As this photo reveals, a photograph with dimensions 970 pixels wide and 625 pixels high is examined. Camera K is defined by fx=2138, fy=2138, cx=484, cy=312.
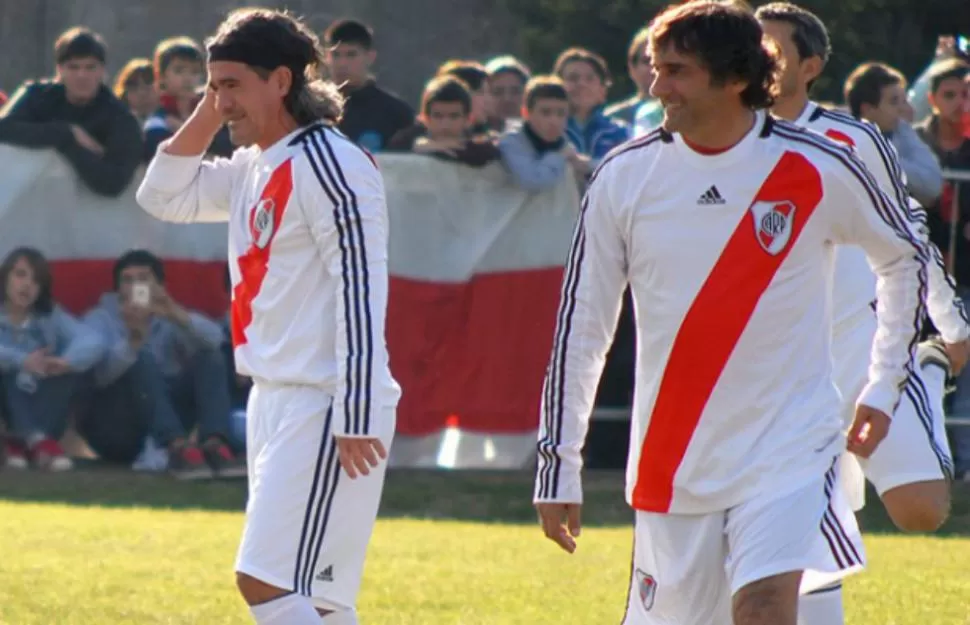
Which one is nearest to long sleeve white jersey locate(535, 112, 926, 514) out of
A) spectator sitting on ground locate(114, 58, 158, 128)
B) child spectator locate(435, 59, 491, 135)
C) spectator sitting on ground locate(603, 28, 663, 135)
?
spectator sitting on ground locate(603, 28, 663, 135)

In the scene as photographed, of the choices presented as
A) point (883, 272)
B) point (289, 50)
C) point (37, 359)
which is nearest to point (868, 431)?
point (883, 272)

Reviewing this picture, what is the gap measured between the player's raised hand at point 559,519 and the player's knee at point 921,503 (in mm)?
1524

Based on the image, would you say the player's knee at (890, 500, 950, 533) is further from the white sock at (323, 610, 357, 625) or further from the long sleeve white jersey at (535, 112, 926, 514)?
the white sock at (323, 610, 357, 625)

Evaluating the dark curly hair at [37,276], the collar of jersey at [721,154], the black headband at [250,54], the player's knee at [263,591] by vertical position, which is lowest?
the dark curly hair at [37,276]

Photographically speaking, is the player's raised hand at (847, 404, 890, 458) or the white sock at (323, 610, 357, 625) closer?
the player's raised hand at (847, 404, 890, 458)

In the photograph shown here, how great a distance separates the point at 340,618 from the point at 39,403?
691 cm

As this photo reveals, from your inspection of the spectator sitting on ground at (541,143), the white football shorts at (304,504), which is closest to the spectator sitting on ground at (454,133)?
the spectator sitting on ground at (541,143)

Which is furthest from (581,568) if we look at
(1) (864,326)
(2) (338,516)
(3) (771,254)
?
(3) (771,254)

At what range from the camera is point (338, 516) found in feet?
19.7

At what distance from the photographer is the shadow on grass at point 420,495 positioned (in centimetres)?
1166

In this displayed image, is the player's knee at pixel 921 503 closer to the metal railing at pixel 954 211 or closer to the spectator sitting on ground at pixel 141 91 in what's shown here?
the metal railing at pixel 954 211

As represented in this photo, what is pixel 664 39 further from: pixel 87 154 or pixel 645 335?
pixel 87 154

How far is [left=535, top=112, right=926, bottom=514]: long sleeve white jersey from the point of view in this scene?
5.40m

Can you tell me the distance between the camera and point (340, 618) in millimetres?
6117
